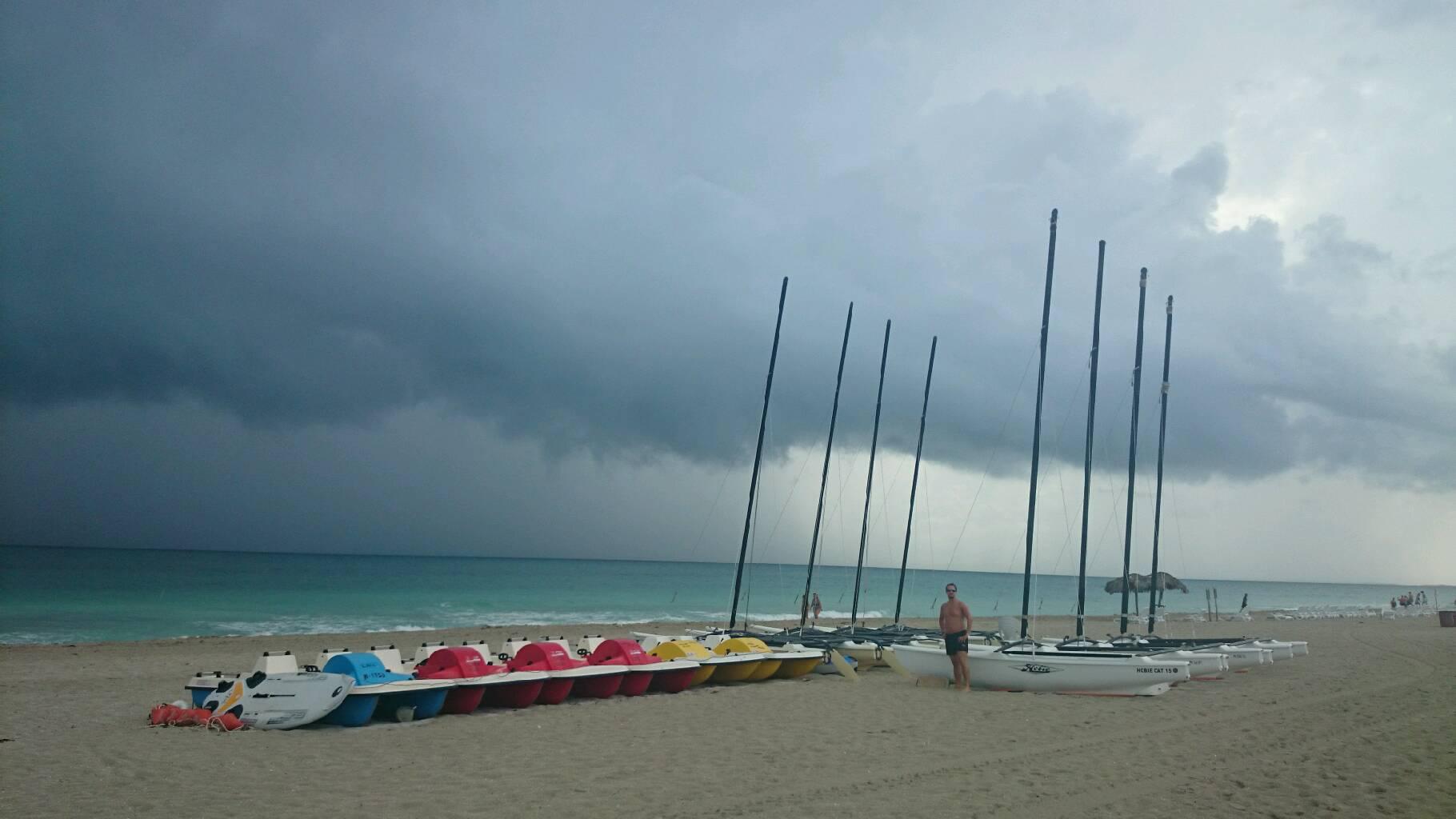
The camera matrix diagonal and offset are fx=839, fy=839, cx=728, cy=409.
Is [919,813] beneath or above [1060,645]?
beneath

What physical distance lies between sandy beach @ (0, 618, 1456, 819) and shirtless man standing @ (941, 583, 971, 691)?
42 centimetres

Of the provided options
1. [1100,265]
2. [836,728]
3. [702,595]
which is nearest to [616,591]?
[702,595]

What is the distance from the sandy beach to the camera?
24.7ft

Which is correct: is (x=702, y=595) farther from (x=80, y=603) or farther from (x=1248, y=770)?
(x=1248, y=770)

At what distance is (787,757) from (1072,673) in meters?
7.56

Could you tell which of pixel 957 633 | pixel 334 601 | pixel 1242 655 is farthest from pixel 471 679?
pixel 334 601

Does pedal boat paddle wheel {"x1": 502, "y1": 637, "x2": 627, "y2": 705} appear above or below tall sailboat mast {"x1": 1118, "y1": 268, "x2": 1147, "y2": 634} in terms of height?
below

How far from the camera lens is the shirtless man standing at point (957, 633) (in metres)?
15.0

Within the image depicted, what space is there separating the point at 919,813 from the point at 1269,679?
13932 mm

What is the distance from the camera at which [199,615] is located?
38125mm

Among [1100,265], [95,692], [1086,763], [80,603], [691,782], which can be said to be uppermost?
[1100,265]

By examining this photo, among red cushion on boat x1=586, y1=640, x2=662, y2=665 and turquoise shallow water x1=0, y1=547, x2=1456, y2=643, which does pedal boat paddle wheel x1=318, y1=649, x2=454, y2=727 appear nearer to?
red cushion on boat x1=586, y1=640, x2=662, y2=665

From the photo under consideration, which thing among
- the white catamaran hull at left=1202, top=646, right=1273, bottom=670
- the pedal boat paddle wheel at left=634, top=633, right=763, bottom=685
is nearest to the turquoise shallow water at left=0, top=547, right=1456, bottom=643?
the pedal boat paddle wheel at left=634, top=633, right=763, bottom=685

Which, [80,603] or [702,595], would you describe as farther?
[702,595]
